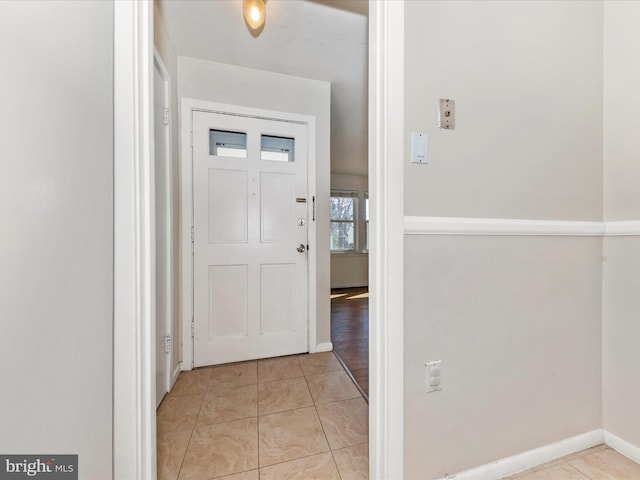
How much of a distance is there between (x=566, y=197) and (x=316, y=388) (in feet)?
5.79

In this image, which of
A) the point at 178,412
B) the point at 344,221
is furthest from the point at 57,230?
the point at 344,221

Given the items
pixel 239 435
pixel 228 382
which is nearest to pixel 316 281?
pixel 228 382

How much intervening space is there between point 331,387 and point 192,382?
99cm

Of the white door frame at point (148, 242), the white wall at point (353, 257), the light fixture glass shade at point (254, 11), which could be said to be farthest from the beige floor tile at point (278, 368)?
the white wall at point (353, 257)

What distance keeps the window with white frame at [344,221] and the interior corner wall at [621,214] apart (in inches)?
176

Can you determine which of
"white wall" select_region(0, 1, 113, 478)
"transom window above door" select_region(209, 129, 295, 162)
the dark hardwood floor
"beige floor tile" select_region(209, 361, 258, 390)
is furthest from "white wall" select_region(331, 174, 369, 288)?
"white wall" select_region(0, 1, 113, 478)

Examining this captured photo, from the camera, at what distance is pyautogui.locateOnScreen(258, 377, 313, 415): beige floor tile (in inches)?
62.1

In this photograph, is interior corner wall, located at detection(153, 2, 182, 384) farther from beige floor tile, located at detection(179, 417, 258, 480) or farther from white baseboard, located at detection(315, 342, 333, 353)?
white baseboard, located at detection(315, 342, 333, 353)

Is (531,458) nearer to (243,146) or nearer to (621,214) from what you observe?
(621,214)

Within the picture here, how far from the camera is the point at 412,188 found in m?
0.97

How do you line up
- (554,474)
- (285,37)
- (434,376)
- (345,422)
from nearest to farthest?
1. (434,376)
2. (554,474)
3. (345,422)
4. (285,37)

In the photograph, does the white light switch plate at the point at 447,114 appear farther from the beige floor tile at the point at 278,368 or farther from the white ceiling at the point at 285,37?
the beige floor tile at the point at 278,368

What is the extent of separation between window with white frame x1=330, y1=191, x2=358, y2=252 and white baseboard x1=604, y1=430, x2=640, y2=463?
454cm

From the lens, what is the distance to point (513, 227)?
3.59 ft
